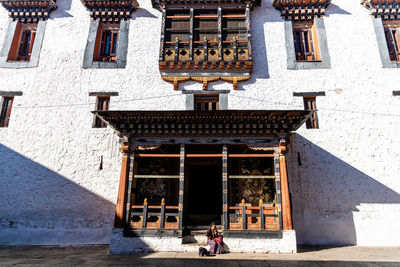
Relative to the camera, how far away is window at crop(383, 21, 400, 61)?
36.0ft

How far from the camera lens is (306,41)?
37.5ft

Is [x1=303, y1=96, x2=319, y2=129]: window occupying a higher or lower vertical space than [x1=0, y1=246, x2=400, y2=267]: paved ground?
higher

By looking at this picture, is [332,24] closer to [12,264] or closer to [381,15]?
[381,15]

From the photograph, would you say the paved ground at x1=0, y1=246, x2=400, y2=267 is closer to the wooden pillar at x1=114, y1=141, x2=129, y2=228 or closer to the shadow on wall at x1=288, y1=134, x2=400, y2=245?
the wooden pillar at x1=114, y1=141, x2=129, y2=228

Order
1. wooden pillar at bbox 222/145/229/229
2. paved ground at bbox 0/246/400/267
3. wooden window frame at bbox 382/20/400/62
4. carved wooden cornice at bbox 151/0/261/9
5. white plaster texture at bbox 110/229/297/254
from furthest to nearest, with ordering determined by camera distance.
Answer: carved wooden cornice at bbox 151/0/261/9 < wooden window frame at bbox 382/20/400/62 < wooden pillar at bbox 222/145/229/229 < white plaster texture at bbox 110/229/297/254 < paved ground at bbox 0/246/400/267

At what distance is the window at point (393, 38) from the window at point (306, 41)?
3131mm

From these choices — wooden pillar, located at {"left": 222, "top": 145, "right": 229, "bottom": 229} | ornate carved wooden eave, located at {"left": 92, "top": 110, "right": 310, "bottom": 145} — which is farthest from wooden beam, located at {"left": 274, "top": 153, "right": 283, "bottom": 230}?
wooden pillar, located at {"left": 222, "top": 145, "right": 229, "bottom": 229}

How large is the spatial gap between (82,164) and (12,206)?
301 cm

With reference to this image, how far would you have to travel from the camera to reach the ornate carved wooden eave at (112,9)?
11.7 m

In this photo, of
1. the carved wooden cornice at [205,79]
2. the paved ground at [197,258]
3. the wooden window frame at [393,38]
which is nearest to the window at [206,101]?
the carved wooden cornice at [205,79]

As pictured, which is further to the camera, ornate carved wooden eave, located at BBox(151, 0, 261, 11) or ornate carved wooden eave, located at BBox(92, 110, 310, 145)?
ornate carved wooden eave, located at BBox(151, 0, 261, 11)

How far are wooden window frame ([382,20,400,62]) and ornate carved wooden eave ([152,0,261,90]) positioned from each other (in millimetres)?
5863

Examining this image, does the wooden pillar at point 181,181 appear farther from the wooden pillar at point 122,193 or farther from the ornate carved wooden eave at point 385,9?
the ornate carved wooden eave at point 385,9

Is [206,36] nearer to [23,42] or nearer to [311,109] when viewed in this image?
[311,109]
